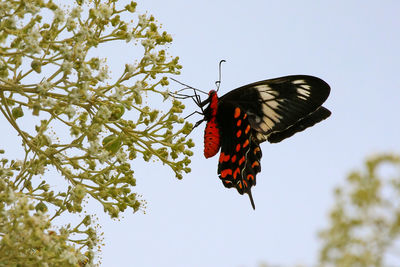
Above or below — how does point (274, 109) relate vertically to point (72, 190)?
above

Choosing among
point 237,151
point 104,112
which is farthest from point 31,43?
point 237,151

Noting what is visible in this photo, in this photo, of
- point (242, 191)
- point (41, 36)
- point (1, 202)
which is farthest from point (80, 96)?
point (242, 191)

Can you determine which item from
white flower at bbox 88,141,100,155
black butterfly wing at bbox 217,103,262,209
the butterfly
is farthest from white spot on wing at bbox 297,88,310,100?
white flower at bbox 88,141,100,155

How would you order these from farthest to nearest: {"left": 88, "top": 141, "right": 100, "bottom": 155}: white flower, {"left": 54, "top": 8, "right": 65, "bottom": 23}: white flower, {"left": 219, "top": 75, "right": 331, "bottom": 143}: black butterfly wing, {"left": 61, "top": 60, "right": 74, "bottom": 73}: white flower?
{"left": 219, "top": 75, "right": 331, "bottom": 143}: black butterfly wing
{"left": 88, "top": 141, "right": 100, "bottom": 155}: white flower
{"left": 54, "top": 8, "right": 65, "bottom": 23}: white flower
{"left": 61, "top": 60, "right": 74, "bottom": 73}: white flower

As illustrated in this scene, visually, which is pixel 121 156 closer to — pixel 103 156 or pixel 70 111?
pixel 103 156

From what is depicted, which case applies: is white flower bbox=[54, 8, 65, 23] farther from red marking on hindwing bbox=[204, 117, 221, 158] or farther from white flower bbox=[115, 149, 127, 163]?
red marking on hindwing bbox=[204, 117, 221, 158]

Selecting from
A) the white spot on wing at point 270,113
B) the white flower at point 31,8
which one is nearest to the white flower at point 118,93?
the white flower at point 31,8

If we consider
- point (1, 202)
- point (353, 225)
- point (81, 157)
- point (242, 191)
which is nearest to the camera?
point (1, 202)

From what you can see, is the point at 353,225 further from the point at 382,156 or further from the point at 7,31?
the point at 7,31
